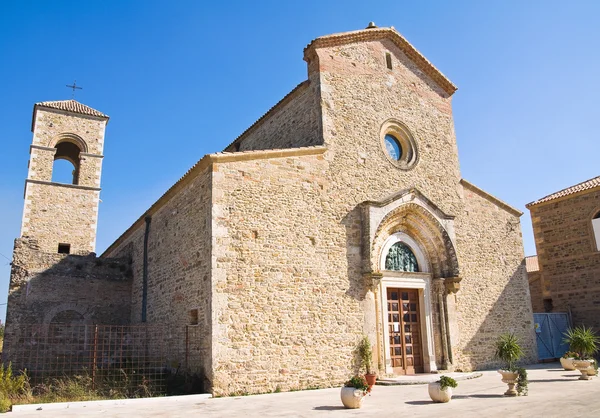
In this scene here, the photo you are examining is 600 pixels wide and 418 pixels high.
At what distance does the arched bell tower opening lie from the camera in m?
12.7

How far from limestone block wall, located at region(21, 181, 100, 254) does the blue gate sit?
18.1 m

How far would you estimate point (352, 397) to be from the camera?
8.27m

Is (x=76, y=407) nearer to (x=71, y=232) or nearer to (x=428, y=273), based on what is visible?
(x=428, y=273)

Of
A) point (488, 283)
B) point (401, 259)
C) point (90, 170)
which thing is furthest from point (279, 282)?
point (90, 170)

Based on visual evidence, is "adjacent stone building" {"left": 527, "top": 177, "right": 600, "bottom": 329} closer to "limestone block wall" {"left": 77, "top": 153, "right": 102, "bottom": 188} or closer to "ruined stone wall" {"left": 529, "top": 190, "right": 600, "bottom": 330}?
"ruined stone wall" {"left": 529, "top": 190, "right": 600, "bottom": 330}

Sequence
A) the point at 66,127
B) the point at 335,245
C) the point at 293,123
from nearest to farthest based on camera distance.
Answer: the point at 335,245 < the point at 293,123 < the point at 66,127

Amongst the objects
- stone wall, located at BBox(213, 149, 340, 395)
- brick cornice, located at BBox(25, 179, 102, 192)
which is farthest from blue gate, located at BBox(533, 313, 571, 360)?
brick cornice, located at BBox(25, 179, 102, 192)

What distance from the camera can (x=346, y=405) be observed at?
8.36m

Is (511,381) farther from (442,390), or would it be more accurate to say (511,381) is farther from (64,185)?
(64,185)

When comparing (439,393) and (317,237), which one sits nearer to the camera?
(439,393)

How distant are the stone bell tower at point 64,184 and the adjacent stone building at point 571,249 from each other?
1939 cm

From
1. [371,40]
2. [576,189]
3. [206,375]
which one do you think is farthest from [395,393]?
[576,189]

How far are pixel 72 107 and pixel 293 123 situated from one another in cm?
1217

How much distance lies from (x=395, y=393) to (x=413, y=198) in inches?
233
